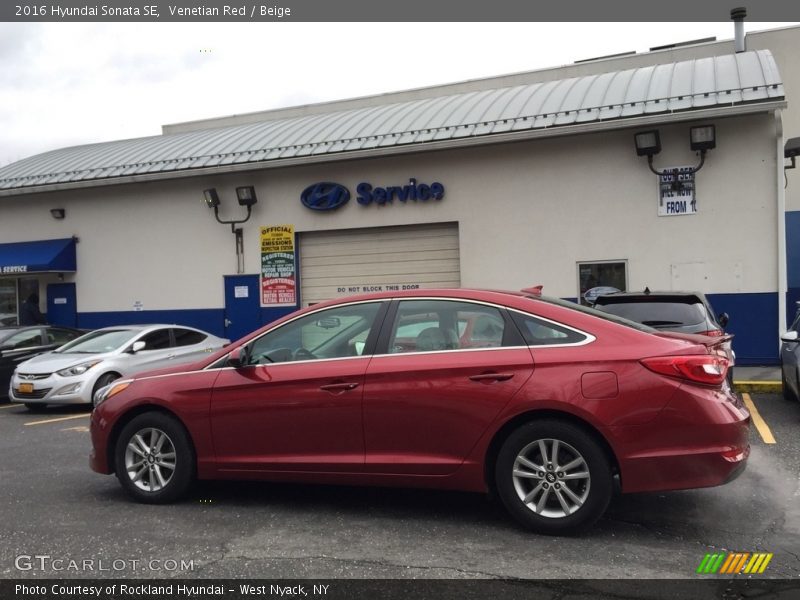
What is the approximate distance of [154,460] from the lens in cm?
549

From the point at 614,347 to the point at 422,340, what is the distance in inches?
49.5

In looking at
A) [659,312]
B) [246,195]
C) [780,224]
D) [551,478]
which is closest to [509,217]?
[780,224]

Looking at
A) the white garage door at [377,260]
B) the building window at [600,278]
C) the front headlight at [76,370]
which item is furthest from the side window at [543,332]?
the white garage door at [377,260]

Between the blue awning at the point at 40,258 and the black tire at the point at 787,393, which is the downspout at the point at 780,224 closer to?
the black tire at the point at 787,393

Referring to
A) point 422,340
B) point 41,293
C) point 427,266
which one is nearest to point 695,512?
point 422,340

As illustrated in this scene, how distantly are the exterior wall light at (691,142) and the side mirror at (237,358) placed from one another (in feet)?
31.7

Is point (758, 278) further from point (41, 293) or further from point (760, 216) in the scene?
point (41, 293)

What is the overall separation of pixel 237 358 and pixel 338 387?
0.85 meters

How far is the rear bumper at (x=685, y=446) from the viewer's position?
170 inches

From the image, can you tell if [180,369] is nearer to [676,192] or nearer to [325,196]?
[676,192]

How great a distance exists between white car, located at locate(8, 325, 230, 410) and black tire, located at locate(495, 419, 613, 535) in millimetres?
7449

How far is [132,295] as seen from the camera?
17.5 m

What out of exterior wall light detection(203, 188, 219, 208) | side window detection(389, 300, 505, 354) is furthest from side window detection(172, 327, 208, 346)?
side window detection(389, 300, 505, 354)

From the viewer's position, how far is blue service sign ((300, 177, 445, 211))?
14672 millimetres
